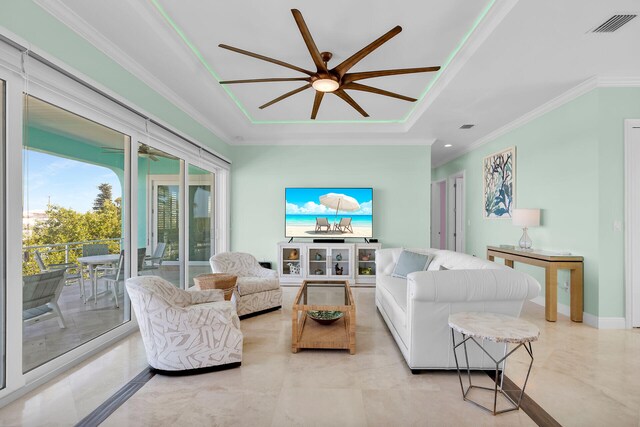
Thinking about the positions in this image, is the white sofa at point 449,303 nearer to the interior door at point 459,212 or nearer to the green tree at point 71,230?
the green tree at point 71,230

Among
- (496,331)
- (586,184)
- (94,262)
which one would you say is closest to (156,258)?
(94,262)

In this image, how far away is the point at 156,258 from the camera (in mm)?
3523

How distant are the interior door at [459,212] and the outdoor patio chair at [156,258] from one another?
228 inches

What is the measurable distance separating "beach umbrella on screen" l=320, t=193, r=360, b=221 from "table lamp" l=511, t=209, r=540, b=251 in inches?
92.0

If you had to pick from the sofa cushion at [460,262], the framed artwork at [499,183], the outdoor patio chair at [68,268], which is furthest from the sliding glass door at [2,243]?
the framed artwork at [499,183]

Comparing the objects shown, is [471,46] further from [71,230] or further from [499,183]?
[71,230]

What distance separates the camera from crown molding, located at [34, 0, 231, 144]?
80.2 inches

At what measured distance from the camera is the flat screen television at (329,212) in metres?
5.32

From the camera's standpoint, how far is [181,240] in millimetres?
3969

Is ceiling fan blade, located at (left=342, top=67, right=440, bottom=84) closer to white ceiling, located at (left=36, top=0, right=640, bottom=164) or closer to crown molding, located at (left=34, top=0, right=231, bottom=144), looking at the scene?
white ceiling, located at (left=36, top=0, right=640, bottom=164)

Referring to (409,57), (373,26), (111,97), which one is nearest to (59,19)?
(111,97)

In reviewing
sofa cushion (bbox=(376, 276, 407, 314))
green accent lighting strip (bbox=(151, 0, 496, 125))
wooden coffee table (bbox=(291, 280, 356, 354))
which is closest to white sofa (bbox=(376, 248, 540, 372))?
sofa cushion (bbox=(376, 276, 407, 314))

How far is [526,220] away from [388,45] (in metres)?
2.74

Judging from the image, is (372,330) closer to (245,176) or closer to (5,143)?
(5,143)
